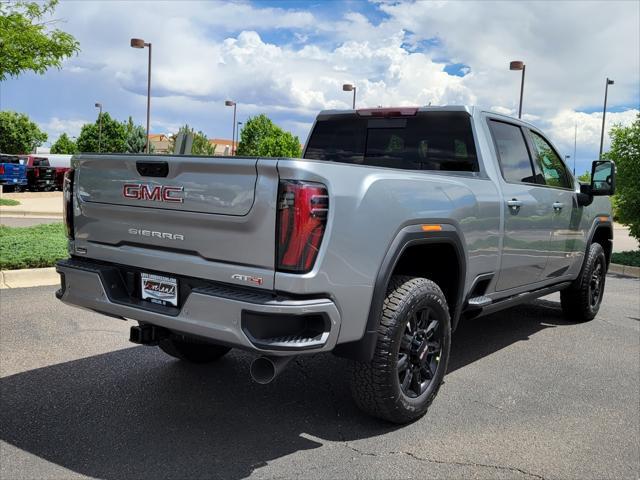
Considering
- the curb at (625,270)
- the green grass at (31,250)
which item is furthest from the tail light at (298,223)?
the curb at (625,270)

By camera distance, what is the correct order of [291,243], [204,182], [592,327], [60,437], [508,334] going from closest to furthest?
[291,243] → [204,182] → [60,437] → [508,334] → [592,327]

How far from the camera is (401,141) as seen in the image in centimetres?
488

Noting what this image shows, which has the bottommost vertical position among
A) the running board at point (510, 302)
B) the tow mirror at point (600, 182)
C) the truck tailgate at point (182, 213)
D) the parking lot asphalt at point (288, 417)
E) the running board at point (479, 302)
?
the parking lot asphalt at point (288, 417)

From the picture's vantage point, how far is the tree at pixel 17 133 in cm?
7375

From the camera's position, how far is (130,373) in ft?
14.5

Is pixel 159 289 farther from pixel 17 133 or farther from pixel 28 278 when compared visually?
pixel 17 133

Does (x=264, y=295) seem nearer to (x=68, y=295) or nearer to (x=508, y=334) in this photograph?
(x=68, y=295)

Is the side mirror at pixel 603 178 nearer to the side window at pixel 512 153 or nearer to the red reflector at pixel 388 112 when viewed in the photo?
the side window at pixel 512 153

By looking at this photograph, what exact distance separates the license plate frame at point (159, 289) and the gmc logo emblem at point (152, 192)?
0.42 metres

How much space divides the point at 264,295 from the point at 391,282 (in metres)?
0.92

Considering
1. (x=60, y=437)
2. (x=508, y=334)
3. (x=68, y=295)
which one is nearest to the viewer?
(x=60, y=437)

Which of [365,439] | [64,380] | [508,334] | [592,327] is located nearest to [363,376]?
[365,439]

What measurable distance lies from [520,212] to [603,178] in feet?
5.45

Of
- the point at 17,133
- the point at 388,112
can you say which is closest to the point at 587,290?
the point at 388,112
